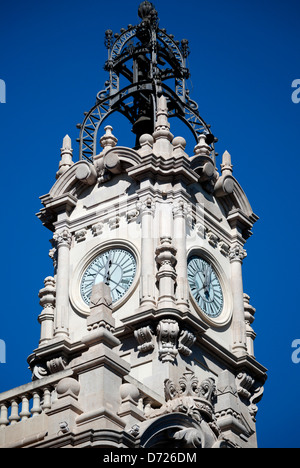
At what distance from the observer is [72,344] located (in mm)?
48594

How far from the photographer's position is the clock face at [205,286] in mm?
49469

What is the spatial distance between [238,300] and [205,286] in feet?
5.20

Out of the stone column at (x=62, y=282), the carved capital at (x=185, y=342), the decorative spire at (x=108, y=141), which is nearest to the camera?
the carved capital at (x=185, y=342)

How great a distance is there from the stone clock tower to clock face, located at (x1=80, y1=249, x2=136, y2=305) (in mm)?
44

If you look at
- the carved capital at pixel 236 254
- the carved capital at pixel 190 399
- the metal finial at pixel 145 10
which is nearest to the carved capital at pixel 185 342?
the carved capital at pixel 190 399

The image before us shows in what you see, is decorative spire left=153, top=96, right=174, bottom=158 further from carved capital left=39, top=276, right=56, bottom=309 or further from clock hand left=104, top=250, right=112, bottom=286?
carved capital left=39, top=276, right=56, bottom=309

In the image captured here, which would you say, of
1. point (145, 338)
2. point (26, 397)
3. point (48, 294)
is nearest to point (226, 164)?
point (48, 294)

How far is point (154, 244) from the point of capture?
161 ft

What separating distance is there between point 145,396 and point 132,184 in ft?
48.9

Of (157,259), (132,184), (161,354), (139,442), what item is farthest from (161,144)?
(139,442)

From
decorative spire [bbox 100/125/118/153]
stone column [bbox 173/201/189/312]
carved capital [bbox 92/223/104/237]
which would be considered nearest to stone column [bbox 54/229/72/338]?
carved capital [bbox 92/223/104/237]

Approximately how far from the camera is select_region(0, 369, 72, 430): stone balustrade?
3478 cm

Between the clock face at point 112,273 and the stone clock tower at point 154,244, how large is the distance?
4cm

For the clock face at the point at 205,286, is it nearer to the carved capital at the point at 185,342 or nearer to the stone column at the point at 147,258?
the stone column at the point at 147,258
